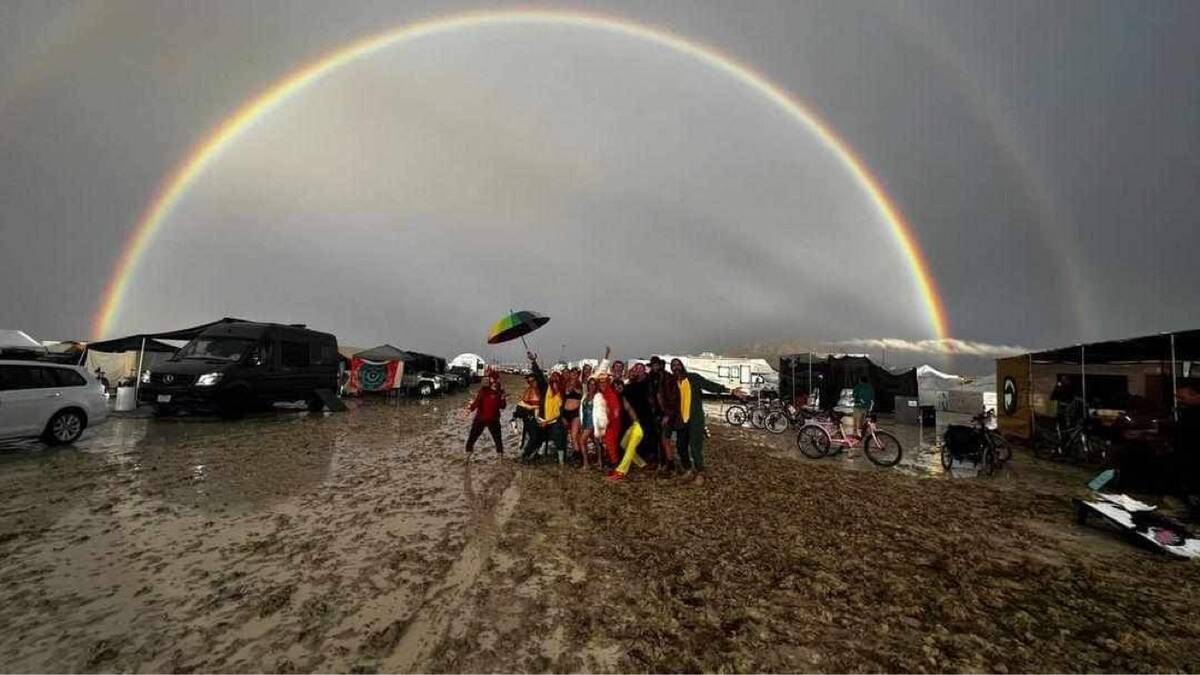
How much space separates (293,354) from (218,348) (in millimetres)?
2051

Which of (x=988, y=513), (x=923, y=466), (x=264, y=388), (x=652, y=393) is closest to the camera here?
(x=988, y=513)

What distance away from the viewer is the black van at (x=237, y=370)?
13336 millimetres

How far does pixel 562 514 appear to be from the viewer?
20.1 feet

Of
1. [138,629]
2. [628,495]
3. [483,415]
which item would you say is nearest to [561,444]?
[483,415]

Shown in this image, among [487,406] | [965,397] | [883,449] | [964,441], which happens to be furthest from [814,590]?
[965,397]

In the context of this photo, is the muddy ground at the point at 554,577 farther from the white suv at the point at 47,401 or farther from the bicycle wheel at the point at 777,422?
the bicycle wheel at the point at 777,422

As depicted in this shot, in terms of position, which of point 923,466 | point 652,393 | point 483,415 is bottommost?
point 923,466

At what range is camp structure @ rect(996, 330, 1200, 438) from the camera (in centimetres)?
1023

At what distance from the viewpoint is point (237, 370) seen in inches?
547

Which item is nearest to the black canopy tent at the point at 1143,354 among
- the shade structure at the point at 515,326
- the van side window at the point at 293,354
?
the shade structure at the point at 515,326

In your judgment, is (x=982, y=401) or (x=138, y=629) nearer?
(x=138, y=629)

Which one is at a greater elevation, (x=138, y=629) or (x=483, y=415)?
(x=483, y=415)

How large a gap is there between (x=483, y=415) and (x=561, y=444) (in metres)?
1.62

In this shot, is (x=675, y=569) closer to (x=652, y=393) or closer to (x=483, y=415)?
(x=652, y=393)
